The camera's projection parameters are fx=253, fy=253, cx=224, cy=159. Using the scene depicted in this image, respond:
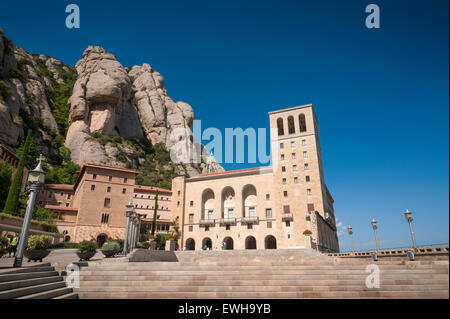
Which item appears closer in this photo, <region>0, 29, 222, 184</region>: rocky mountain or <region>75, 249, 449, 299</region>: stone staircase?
<region>75, 249, 449, 299</region>: stone staircase

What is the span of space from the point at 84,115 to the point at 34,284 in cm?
6750

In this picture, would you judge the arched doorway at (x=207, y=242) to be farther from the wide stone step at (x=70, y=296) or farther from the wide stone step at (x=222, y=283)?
the wide stone step at (x=70, y=296)

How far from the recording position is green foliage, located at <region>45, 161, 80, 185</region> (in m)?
51.3

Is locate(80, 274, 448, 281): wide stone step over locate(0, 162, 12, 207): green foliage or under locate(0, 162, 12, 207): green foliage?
under

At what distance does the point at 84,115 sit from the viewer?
65.8m

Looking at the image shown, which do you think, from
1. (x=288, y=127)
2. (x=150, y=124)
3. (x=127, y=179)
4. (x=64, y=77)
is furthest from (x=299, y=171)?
(x=64, y=77)

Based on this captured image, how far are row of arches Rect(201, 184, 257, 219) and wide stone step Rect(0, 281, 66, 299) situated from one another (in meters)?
33.9

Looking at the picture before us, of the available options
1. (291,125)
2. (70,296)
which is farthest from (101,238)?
(70,296)

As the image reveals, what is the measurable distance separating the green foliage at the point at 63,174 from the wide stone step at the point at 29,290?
51.0m

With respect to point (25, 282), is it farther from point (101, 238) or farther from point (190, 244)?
point (190, 244)

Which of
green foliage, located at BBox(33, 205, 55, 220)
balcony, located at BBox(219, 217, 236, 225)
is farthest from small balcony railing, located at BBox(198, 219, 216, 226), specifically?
green foliage, located at BBox(33, 205, 55, 220)

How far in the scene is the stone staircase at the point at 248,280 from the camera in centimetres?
754

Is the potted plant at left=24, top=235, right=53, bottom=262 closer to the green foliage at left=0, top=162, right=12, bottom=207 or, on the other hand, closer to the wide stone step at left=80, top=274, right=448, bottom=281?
the wide stone step at left=80, top=274, right=448, bottom=281
